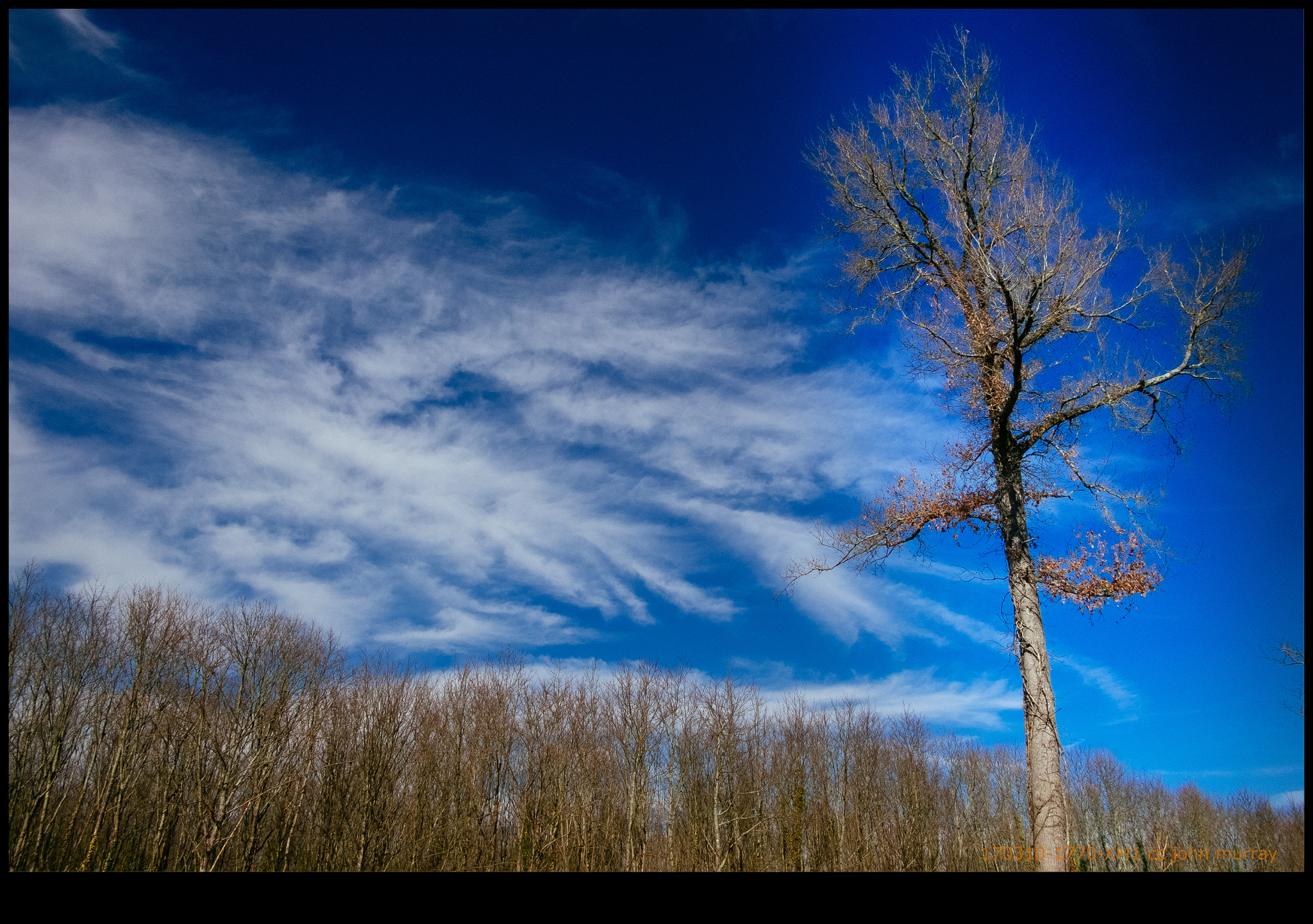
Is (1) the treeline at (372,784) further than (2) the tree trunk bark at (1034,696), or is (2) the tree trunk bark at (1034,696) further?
(1) the treeline at (372,784)

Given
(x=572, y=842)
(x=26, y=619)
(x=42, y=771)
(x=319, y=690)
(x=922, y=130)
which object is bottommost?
(x=572, y=842)

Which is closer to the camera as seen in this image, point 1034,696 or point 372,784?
point 1034,696

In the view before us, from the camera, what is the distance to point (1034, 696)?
32.0 ft

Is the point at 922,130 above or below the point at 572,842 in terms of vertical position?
above

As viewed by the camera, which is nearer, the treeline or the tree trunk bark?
the tree trunk bark

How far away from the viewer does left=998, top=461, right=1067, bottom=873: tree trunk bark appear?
8.98 metres

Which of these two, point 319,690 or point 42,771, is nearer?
point 42,771

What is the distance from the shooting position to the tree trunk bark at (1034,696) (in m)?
8.98
